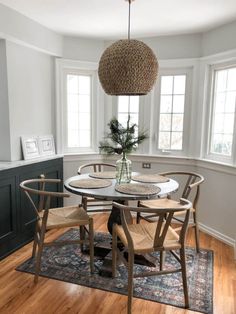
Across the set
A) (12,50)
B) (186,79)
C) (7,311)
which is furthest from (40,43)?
(7,311)

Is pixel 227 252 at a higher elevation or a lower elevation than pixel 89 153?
lower

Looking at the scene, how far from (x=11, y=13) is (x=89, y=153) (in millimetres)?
1934

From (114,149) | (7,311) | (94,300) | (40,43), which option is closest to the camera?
(7,311)

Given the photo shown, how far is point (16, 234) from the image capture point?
2.85 m

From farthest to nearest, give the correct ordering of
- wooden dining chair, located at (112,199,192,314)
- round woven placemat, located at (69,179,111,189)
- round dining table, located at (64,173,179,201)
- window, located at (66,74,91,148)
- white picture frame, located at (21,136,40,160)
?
1. window, located at (66,74,91,148)
2. white picture frame, located at (21,136,40,160)
3. round woven placemat, located at (69,179,111,189)
4. round dining table, located at (64,173,179,201)
5. wooden dining chair, located at (112,199,192,314)

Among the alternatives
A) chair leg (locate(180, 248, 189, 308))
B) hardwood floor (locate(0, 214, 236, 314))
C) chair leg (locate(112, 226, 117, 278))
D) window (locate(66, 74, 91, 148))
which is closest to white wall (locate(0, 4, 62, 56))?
window (locate(66, 74, 91, 148))

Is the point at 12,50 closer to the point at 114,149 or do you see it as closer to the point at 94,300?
the point at 114,149

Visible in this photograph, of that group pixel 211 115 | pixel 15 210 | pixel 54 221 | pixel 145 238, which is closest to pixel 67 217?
pixel 54 221

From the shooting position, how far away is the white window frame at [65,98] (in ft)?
11.9

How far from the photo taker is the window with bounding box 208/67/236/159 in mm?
3129

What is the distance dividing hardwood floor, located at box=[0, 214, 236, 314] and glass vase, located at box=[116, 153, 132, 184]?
1.02 metres

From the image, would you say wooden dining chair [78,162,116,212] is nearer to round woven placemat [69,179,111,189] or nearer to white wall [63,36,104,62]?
round woven placemat [69,179,111,189]

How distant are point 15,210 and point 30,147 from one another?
77 cm

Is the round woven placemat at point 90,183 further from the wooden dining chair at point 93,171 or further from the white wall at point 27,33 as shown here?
the white wall at point 27,33
